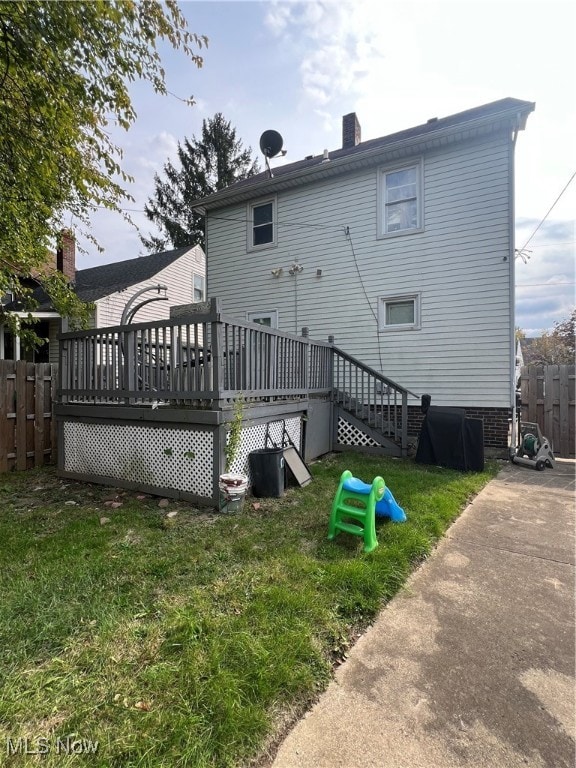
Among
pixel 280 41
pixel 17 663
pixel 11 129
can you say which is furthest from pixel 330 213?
pixel 17 663

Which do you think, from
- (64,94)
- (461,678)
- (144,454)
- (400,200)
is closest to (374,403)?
(144,454)

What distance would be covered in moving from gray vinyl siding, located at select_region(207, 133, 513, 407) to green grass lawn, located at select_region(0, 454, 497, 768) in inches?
172

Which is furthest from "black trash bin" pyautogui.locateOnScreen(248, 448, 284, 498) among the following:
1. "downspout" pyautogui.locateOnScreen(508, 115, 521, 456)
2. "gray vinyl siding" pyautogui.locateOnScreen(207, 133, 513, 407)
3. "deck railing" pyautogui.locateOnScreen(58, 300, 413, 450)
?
"downspout" pyautogui.locateOnScreen(508, 115, 521, 456)

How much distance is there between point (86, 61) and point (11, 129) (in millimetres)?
1127

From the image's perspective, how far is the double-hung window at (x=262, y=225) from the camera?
32.9 ft

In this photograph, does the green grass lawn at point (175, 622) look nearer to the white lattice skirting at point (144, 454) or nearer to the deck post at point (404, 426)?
the white lattice skirting at point (144, 454)

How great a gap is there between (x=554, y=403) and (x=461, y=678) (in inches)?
276

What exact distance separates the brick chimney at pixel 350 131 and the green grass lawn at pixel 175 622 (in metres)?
10.6

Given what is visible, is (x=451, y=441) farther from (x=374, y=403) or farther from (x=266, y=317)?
(x=266, y=317)

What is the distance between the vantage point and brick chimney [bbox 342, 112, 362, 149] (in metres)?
10.6

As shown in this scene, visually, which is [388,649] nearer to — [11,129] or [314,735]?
[314,735]

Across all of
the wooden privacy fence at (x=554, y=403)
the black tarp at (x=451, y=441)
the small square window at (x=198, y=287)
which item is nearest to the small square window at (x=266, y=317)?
the black tarp at (x=451, y=441)

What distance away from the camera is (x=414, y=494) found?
4.58 meters

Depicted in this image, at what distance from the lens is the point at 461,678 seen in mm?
1863
